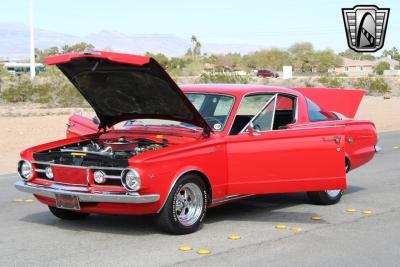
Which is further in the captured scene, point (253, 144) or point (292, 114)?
point (292, 114)

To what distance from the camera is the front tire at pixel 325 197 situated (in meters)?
9.35

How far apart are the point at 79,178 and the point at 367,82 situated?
49855mm

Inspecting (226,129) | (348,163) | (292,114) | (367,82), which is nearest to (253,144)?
(226,129)

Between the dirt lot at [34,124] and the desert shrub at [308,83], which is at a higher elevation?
the desert shrub at [308,83]

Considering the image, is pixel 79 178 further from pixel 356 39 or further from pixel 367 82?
pixel 367 82

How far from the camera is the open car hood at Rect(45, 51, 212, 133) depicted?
7164mm

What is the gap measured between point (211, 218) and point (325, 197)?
1.85 m

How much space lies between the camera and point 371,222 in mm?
8305

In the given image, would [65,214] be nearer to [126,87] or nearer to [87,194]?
[87,194]

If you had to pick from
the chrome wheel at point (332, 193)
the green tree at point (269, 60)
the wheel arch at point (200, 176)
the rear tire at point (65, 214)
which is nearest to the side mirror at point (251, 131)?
the wheel arch at point (200, 176)

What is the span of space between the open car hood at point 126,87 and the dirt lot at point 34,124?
19.0 feet

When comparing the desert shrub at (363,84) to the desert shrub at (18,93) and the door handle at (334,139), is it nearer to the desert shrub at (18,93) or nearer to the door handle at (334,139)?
the desert shrub at (18,93)

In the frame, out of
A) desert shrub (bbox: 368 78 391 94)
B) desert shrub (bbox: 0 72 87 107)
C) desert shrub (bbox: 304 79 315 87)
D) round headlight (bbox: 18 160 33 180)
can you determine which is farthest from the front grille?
desert shrub (bbox: 304 79 315 87)

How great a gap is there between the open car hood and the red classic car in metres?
0.02
